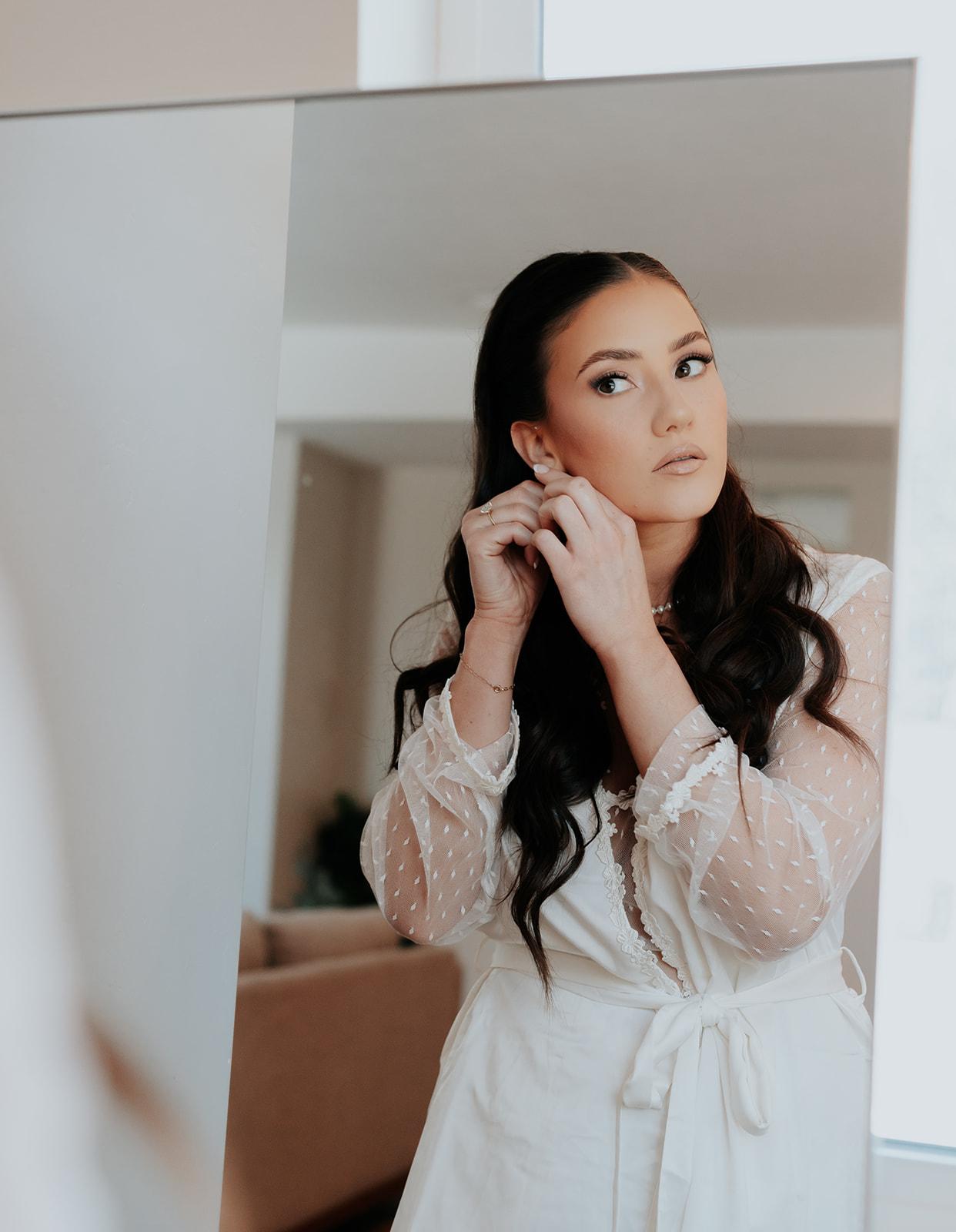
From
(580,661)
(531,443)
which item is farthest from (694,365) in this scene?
(580,661)

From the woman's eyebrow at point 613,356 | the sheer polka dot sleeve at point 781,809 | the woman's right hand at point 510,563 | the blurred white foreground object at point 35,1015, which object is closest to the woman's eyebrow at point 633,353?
the woman's eyebrow at point 613,356

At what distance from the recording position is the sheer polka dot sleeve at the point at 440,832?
821 millimetres

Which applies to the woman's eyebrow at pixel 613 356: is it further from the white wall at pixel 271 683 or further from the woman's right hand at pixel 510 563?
the white wall at pixel 271 683

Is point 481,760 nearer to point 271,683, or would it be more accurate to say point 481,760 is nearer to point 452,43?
point 271,683

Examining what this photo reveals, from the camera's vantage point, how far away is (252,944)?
3.02ft

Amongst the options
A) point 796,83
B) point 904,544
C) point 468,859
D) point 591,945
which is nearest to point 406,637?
point 468,859

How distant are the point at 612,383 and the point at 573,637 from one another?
21cm

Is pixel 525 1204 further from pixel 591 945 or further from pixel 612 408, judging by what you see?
pixel 612 408

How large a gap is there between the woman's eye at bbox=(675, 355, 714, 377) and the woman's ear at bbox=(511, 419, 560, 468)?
121 millimetres

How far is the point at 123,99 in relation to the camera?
101cm

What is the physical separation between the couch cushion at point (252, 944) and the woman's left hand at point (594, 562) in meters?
0.39

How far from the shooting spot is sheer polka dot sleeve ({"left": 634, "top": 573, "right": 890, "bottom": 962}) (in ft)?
2.41

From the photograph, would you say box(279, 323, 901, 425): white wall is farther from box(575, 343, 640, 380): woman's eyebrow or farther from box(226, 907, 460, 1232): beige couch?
box(226, 907, 460, 1232): beige couch

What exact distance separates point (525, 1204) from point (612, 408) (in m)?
0.64
